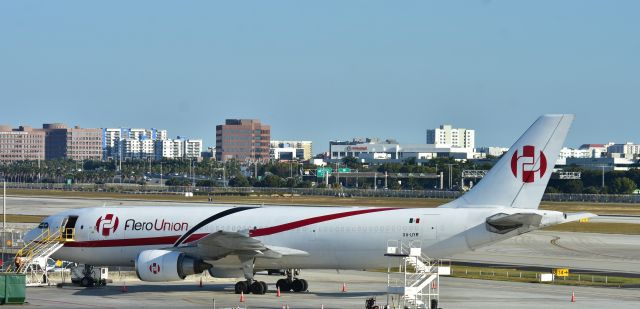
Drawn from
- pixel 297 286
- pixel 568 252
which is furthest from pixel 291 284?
pixel 568 252

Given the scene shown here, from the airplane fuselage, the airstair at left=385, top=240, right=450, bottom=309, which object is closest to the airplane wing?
the airplane fuselage

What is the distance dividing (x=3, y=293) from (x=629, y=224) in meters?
72.4

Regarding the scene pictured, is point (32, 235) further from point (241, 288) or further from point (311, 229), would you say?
point (311, 229)

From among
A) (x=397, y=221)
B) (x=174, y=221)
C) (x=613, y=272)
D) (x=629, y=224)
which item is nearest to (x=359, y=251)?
(x=397, y=221)

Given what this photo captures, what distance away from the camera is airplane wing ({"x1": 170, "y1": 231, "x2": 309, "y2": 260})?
160 ft

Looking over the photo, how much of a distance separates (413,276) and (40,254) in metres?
18.2

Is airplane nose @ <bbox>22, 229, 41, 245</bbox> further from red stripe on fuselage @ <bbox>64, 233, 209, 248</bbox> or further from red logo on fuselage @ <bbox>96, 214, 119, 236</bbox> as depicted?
red logo on fuselage @ <bbox>96, 214, 119, 236</bbox>

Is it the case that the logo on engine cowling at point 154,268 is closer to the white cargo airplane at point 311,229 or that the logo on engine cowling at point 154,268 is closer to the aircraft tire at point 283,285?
the white cargo airplane at point 311,229

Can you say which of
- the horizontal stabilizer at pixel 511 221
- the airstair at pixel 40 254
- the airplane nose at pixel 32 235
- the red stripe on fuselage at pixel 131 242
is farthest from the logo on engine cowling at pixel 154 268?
the horizontal stabilizer at pixel 511 221

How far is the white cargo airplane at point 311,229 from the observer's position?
48.0 meters

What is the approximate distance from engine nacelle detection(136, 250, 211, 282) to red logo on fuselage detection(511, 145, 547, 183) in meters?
14.7

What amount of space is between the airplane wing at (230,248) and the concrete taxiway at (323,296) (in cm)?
181

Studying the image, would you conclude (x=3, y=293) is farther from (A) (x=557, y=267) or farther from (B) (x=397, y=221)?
(A) (x=557, y=267)

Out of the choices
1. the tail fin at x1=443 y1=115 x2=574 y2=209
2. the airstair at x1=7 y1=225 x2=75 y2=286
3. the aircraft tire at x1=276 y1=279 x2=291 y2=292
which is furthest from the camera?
the airstair at x1=7 y1=225 x2=75 y2=286
